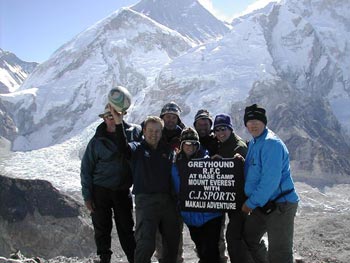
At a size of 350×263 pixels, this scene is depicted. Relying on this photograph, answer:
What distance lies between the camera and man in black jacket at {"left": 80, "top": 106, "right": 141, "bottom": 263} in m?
6.95

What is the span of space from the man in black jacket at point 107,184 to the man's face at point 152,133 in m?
0.55

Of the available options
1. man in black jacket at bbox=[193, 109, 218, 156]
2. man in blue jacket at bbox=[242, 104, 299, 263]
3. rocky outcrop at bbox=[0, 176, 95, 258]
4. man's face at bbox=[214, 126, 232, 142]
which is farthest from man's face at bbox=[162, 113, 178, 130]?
rocky outcrop at bbox=[0, 176, 95, 258]

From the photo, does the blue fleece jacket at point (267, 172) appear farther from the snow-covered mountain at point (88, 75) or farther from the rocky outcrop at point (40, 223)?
the snow-covered mountain at point (88, 75)

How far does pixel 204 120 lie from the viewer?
24.5ft

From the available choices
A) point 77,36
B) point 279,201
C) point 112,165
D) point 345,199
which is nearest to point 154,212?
point 112,165

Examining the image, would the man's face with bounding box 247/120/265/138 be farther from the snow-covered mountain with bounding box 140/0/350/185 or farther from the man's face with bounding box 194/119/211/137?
the snow-covered mountain with bounding box 140/0/350/185

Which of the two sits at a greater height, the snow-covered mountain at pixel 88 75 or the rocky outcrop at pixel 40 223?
the snow-covered mountain at pixel 88 75

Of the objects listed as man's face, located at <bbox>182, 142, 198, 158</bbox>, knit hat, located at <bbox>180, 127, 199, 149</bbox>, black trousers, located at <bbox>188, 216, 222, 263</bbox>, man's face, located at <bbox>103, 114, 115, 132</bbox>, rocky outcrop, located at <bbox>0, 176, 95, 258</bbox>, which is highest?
man's face, located at <bbox>103, 114, 115, 132</bbox>

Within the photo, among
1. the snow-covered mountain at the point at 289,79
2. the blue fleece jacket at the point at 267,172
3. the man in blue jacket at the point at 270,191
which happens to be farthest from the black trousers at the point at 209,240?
the snow-covered mountain at the point at 289,79

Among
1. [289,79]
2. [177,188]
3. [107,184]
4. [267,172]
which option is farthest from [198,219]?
[289,79]

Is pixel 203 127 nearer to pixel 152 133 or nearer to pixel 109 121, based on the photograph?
pixel 152 133

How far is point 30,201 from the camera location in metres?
23.5

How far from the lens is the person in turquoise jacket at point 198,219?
21.1 ft

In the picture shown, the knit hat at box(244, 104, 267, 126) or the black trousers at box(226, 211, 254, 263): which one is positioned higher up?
the knit hat at box(244, 104, 267, 126)
